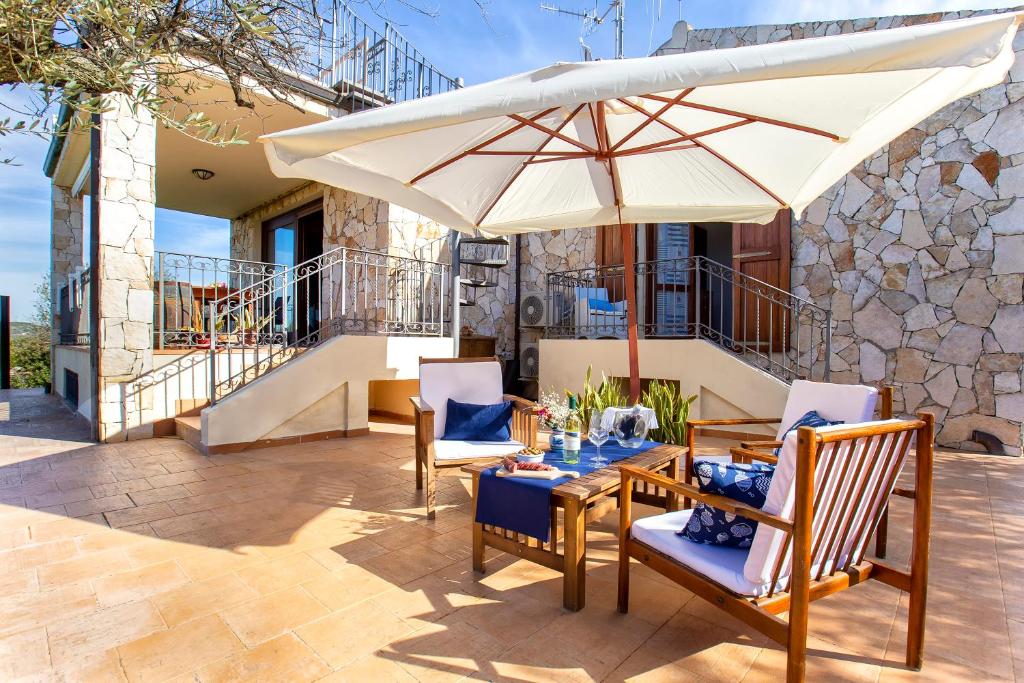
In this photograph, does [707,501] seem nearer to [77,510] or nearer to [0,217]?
[77,510]

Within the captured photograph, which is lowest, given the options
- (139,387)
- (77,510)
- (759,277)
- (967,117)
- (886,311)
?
(77,510)

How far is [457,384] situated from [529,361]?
15.1 feet

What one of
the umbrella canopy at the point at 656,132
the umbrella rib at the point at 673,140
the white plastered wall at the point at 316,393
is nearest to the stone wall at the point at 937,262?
the umbrella canopy at the point at 656,132

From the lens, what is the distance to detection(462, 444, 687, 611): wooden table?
2.19 metres

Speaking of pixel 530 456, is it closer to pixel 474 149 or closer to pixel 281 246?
pixel 474 149

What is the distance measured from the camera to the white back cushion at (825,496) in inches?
62.2

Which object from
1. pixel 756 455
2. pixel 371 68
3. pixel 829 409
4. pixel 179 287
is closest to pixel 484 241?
pixel 371 68

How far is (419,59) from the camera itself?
788 cm

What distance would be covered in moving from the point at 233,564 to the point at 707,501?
229 centimetres

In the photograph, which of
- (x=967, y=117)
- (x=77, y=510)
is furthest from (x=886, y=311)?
(x=77, y=510)

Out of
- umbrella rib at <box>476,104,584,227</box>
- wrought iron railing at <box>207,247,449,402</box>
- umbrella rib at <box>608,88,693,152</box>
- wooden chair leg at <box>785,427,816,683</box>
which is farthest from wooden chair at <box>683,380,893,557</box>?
wrought iron railing at <box>207,247,449,402</box>

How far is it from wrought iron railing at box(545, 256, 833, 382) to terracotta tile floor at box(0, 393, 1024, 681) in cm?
277

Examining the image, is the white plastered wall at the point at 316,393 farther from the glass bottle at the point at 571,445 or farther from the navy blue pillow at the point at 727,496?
the navy blue pillow at the point at 727,496

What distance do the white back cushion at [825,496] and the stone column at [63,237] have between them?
10674 mm
